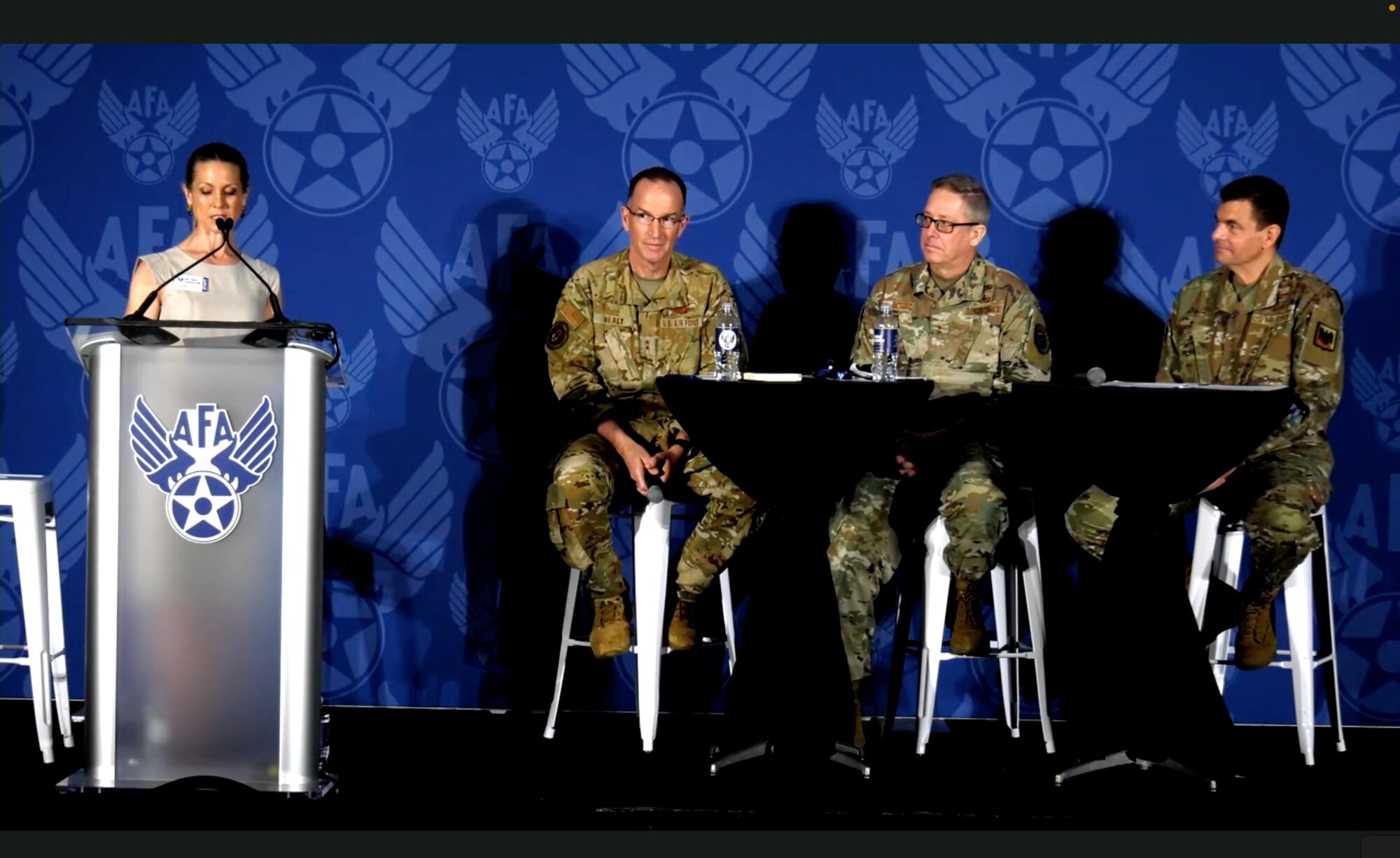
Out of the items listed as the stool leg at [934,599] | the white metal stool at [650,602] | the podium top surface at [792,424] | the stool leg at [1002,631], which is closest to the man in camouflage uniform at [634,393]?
the white metal stool at [650,602]

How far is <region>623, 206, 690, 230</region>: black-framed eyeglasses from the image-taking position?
4.68m

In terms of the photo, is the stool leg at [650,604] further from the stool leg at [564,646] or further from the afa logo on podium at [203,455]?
the afa logo on podium at [203,455]

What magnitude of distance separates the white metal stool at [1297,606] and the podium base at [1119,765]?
36 centimetres

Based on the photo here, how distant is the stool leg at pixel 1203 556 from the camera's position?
4422mm

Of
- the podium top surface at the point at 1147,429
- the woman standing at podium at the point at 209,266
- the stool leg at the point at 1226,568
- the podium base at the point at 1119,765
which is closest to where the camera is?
the podium top surface at the point at 1147,429

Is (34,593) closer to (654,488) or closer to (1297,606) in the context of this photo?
(654,488)

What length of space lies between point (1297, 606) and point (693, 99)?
8.77 ft

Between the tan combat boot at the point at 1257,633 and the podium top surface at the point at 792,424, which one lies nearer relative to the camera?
the podium top surface at the point at 792,424

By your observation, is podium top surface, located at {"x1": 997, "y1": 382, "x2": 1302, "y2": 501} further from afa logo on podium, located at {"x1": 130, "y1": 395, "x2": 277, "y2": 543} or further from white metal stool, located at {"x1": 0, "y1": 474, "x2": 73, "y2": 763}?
white metal stool, located at {"x1": 0, "y1": 474, "x2": 73, "y2": 763}

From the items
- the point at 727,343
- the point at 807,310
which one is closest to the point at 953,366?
the point at 807,310

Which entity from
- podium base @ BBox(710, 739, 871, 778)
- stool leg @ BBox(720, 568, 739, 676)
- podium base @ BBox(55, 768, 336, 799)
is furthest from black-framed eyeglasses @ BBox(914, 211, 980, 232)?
podium base @ BBox(55, 768, 336, 799)

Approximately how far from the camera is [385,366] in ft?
16.9

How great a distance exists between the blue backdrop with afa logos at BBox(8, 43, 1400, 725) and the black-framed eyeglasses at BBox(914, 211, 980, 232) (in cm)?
42

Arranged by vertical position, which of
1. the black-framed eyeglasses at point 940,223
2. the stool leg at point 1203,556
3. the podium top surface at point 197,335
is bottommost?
the stool leg at point 1203,556
